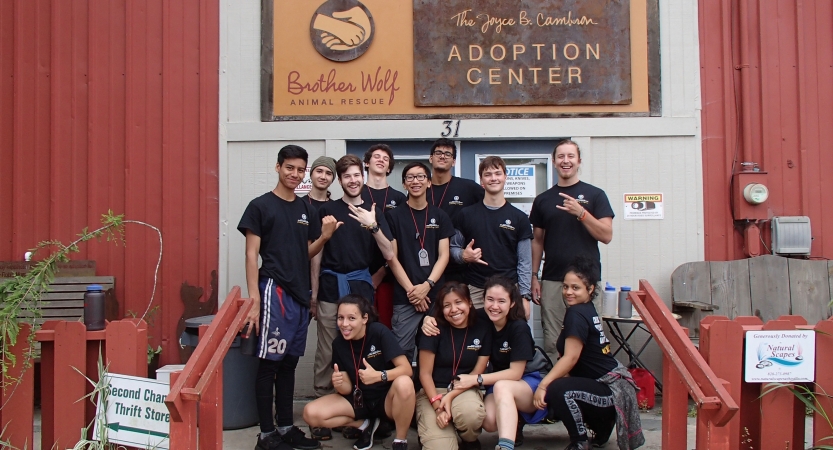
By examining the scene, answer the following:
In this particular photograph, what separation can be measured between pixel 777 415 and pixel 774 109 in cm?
330

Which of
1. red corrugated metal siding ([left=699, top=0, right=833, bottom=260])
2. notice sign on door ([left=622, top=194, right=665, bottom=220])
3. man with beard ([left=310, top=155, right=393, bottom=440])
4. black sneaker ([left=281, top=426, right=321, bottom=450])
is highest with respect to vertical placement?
red corrugated metal siding ([left=699, top=0, right=833, bottom=260])

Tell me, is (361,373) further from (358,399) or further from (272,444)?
(272,444)

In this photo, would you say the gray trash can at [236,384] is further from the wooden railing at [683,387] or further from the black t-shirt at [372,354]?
the wooden railing at [683,387]

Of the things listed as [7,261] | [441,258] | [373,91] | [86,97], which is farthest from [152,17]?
[441,258]

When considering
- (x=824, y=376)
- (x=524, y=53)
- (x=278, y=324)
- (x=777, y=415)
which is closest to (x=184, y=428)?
(x=278, y=324)

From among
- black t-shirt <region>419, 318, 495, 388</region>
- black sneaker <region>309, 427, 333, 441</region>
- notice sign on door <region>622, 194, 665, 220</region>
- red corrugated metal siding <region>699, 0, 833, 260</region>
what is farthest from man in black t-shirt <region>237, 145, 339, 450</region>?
red corrugated metal siding <region>699, 0, 833, 260</region>

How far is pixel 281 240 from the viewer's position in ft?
14.8

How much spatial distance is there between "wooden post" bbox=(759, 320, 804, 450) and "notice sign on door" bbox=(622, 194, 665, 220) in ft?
7.68

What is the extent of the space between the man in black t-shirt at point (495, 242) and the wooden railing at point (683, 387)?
824 mm

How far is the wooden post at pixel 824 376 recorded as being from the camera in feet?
12.2

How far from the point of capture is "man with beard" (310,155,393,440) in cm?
473

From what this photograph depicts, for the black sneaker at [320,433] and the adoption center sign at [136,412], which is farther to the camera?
the black sneaker at [320,433]

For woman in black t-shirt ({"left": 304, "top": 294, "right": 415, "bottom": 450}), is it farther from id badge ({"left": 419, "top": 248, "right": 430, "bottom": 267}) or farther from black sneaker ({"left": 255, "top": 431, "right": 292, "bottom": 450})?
id badge ({"left": 419, "top": 248, "right": 430, "bottom": 267})

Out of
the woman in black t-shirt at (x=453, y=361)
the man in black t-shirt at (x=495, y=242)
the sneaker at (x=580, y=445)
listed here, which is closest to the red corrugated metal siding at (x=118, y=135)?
the man in black t-shirt at (x=495, y=242)
